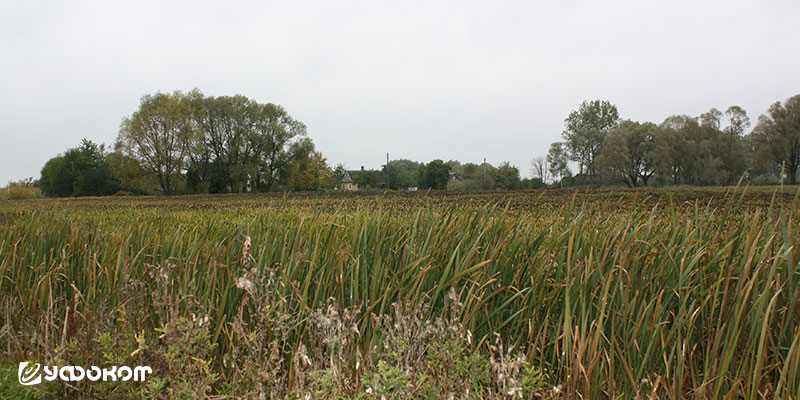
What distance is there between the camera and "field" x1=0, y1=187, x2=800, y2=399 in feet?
6.55

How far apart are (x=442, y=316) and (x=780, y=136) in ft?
195

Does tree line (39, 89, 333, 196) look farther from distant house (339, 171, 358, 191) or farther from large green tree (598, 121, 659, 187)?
distant house (339, 171, 358, 191)

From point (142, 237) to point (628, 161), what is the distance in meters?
67.0

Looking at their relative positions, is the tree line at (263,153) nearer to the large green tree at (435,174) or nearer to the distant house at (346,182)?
the large green tree at (435,174)

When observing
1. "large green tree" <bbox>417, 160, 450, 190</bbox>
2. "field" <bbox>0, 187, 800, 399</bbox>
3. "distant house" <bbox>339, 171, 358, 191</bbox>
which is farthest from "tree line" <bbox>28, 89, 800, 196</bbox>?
"field" <bbox>0, 187, 800, 399</bbox>

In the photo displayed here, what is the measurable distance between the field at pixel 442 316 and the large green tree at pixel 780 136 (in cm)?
5626

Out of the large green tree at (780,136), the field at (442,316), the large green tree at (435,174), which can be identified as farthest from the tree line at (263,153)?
the field at (442,316)

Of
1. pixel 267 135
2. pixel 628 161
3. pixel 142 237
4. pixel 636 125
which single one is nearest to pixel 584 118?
pixel 636 125

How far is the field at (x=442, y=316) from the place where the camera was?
200cm

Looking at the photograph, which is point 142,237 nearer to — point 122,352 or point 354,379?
point 122,352

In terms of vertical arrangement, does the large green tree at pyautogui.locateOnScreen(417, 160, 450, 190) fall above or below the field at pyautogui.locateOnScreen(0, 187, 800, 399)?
above

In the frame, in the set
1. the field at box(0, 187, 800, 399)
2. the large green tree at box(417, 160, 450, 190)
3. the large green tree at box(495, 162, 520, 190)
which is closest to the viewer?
the field at box(0, 187, 800, 399)

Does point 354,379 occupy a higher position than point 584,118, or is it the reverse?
point 584,118

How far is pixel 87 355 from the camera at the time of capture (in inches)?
94.1
